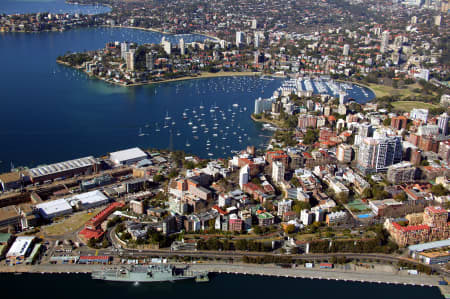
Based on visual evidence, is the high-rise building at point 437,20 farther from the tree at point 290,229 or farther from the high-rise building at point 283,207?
the tree at point 290,229

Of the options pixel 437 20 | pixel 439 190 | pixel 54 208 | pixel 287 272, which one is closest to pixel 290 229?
pixel 287 272

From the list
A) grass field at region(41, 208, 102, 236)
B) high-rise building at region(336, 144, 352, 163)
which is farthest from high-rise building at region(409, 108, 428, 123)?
grass field at region(41, 208, 102, 236)

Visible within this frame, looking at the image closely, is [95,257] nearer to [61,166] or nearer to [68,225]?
A: [68,225]

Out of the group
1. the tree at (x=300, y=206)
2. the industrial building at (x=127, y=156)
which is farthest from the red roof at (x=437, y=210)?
the industrial building at (x=127, y=156)

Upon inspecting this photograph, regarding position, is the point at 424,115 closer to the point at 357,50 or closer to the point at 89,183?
the point at 89,183

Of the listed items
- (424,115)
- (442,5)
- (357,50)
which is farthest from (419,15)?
(424,115)
